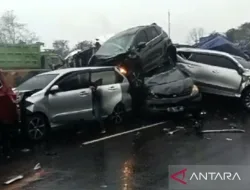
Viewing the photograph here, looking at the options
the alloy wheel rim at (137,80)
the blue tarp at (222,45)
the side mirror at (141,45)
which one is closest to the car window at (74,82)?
the alloy wheel rim at (137,80)

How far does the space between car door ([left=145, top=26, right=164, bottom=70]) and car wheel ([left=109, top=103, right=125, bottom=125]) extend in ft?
9.24

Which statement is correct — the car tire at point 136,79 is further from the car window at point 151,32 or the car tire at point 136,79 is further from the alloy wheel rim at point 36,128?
the alloy wheel rim at point 36,128

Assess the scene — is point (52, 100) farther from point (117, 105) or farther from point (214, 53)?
point (214, 53)

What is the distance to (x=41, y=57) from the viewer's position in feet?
68.2

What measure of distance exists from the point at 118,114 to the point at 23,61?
30.1 feet

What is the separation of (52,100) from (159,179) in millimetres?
4344

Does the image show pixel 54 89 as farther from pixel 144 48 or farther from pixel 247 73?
pixel 247 73

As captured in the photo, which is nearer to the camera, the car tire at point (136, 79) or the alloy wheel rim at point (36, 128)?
the alloy wheel rim at point (36, 128)

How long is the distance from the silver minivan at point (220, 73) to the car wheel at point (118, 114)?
3.47 meters

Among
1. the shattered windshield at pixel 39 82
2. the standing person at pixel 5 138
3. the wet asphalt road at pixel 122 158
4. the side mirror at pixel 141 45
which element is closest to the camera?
the wet asphalt road at pixel 122 158

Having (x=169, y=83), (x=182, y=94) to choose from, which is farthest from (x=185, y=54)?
(x=182, y=94)

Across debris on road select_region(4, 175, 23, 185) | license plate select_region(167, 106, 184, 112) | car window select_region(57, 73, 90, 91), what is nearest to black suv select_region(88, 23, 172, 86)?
license plate select_region(167, 106, 184, 112)

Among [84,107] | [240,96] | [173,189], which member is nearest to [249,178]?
[173,189]

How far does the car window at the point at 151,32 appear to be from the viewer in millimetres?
15039
